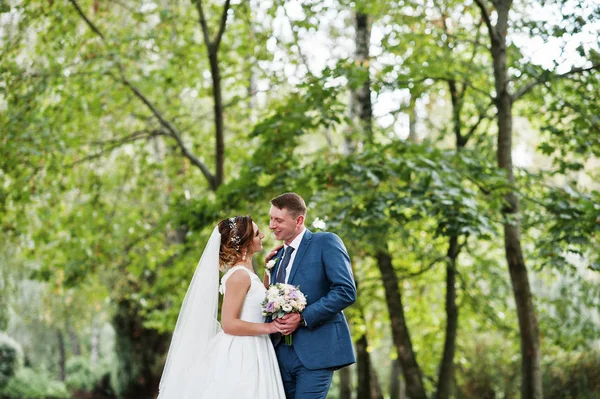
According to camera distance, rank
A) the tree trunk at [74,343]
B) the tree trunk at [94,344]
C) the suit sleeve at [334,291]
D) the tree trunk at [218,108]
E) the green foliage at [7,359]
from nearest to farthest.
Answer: the suit sleeve at [334,291] → the tree trunk at [218,108] → the green foliage at [7,359] → the tree trunk at [94,344] → the tree trunk at [74,343]

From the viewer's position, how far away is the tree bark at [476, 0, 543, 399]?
8531mm

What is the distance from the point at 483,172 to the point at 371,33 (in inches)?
206

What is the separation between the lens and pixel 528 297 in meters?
8.77

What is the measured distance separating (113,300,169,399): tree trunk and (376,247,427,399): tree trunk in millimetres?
7486

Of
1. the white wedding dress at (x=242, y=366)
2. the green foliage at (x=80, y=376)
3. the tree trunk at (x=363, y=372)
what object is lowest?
the green foliage at (x=80, y=376)

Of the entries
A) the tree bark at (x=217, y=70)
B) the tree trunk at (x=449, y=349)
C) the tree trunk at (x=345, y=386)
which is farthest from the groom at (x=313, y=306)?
the tree trunk at (x=345, y=386)

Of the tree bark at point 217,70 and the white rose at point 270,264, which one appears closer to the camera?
the white rose at point 270,264

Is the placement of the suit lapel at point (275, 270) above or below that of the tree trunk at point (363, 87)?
below

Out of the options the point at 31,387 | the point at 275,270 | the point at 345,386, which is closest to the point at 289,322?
the point at 275,270

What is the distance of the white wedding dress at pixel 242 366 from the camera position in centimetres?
426

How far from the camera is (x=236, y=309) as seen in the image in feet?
14.3

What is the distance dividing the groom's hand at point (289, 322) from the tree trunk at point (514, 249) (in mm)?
5107

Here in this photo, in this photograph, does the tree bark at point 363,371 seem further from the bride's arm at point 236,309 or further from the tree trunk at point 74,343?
the tree trunk at point 74,343

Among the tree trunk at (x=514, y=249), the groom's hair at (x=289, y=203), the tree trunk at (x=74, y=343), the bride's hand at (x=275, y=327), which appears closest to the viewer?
the bride's hand at (x=275, y=327)
